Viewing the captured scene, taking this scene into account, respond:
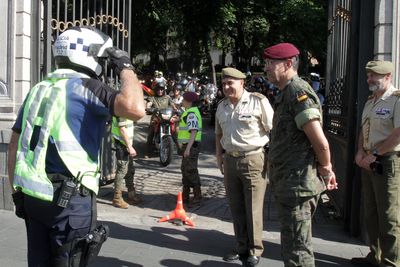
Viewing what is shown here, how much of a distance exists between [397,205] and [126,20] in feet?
16.0

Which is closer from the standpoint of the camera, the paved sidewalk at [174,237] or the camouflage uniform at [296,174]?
the camouflage uniform at [296,174]

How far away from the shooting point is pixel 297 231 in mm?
3547

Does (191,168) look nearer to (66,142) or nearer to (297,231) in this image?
(297,231)

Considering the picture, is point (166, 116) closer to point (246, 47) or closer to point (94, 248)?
point (94, 248)

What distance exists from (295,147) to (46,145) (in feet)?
5.76

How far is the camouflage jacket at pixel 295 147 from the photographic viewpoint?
11.6ft

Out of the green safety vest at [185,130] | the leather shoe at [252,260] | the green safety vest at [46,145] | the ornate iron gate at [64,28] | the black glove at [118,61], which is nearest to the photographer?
the green safety vest at [46,145]

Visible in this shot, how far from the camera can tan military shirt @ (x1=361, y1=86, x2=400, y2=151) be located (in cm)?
442

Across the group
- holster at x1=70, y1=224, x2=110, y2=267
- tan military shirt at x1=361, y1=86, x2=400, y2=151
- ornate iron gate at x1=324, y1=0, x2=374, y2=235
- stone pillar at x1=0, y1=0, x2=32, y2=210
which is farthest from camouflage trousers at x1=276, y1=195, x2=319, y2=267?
stone pillar at x1=0, y1=0, x2=32, y2=210

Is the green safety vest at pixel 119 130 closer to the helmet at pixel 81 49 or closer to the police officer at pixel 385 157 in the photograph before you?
the police officer at pixel 385 157

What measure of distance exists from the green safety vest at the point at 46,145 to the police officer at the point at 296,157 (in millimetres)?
1489

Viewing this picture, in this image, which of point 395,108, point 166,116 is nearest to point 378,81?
point 395,108

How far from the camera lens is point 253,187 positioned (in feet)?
15.4

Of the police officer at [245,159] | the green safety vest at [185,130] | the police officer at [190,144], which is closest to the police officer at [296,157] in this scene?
the police officer at [245,159]
